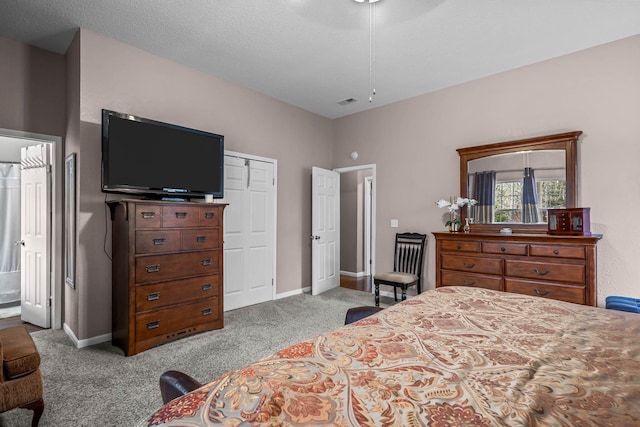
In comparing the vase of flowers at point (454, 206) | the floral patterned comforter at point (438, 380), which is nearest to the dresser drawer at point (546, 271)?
the vase of flowers at point (454, 206)

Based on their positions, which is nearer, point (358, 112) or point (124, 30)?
point (124, 30)

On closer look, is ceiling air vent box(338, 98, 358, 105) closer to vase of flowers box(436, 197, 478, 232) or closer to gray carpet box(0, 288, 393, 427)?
vase of flowers box(436, 197, 478, 232)

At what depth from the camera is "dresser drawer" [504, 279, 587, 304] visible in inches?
114

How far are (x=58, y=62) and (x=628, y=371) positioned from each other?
4942mm

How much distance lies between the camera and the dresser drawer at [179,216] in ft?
9.82

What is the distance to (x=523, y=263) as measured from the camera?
126 inches

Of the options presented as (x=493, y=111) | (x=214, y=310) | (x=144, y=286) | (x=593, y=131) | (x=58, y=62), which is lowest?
(x=214, y=310)

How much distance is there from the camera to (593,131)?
326 cm

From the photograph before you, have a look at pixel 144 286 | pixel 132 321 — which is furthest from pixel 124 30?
pixel 132 321

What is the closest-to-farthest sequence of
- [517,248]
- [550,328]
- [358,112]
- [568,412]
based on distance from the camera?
1. [568,412]
2. [550,328]
3. [517,248]
4. [358,112]

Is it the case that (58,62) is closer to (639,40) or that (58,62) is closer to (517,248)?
(517,248)

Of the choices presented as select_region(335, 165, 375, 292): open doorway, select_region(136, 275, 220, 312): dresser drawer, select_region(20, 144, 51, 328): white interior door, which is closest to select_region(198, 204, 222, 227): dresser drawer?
select_region(136, 275, 220, 312): dresser drawer

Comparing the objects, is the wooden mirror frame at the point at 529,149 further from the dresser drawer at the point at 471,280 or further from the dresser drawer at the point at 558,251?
the dresser drawer at the point at 471,280

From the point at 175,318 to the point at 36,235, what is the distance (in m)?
2.09
